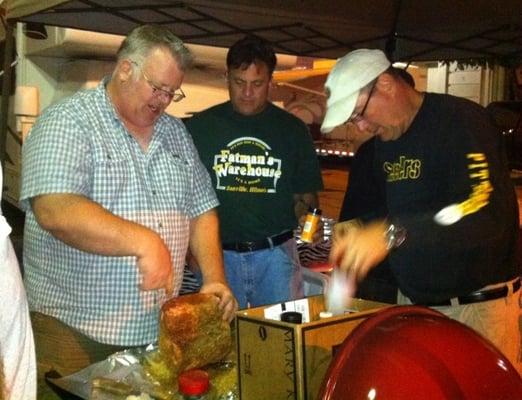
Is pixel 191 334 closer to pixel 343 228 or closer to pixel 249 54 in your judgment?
pixel 343 228

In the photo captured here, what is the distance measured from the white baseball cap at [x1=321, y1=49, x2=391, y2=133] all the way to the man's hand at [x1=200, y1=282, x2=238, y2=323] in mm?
697

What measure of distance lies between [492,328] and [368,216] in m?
0.71

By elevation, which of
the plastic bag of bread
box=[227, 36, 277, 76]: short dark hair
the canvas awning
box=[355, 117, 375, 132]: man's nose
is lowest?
the plastic bag of bread

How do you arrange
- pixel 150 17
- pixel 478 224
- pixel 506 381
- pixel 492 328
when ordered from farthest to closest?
pixel 150 17 < pixel 492 328 < pixel 478 224 < pixel 506 381

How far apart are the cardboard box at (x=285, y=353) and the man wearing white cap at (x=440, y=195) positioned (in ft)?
1.90

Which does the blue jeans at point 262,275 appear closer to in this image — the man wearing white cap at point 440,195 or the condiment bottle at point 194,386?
the man wearing white cap at point 440,195

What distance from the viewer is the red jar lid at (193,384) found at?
180cm

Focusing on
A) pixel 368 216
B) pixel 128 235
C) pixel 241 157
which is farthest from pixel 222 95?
pixel 128 235

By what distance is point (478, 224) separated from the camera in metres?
2.28

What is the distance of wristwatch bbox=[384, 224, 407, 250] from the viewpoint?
2.24 metres

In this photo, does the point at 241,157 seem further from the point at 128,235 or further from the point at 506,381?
the point at 506,381

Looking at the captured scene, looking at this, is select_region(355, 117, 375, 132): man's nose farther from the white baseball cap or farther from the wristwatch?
the wristwatch

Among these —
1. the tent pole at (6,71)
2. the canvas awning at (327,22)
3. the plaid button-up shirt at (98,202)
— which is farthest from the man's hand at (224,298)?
the tent pole at (6,71)

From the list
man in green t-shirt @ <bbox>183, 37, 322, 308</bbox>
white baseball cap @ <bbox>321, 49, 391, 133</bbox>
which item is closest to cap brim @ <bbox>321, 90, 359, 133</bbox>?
white baseball cap @ <bbox>321, 49, 391, 133</bbox>
